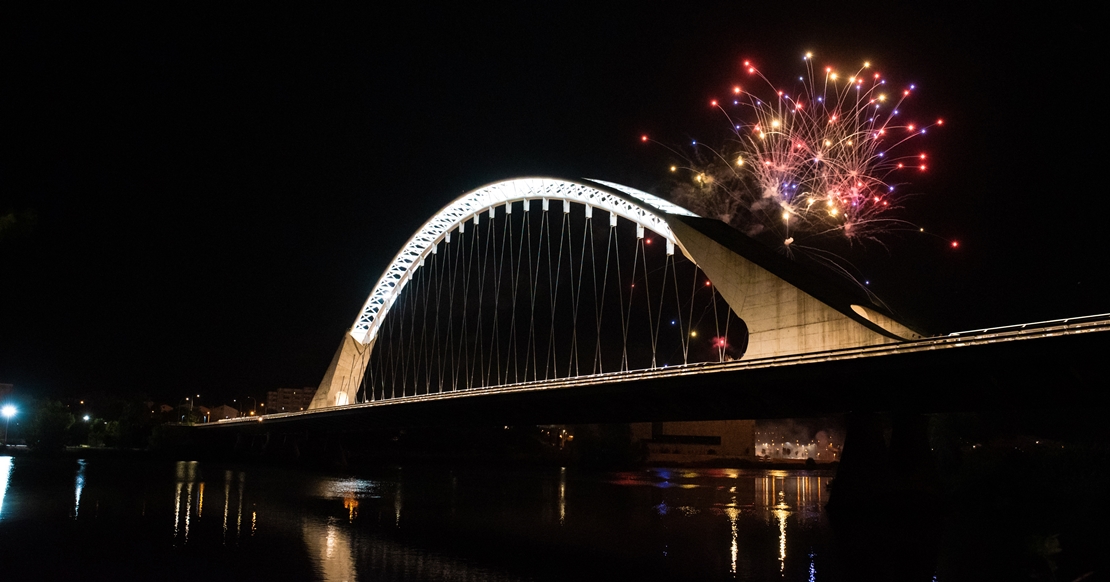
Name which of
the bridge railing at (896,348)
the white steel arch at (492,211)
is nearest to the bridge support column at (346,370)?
the white steel arch at (492,211)

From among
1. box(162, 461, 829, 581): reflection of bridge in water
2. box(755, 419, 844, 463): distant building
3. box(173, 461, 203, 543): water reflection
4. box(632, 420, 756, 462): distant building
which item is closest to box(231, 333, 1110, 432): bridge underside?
box(162, 461, 829, 581): reflection of bridge in water

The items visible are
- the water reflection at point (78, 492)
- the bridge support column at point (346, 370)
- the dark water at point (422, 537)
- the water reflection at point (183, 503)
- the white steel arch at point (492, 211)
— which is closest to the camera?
the dark water at point (422, 537)

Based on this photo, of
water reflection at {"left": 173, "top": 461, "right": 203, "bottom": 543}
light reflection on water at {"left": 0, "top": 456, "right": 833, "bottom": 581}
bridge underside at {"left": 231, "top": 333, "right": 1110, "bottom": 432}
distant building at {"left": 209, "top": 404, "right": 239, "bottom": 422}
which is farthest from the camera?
distant building at {"left": 209, "top": 404, "right": 239, "bottom": 422}

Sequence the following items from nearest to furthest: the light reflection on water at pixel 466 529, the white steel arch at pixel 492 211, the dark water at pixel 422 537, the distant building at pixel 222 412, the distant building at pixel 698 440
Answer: the dark water at pixel 422 537 → the light reflection on water at pixel 466 529 → the white steel arch at pixel 492 211 → the distant building at pixel 698 440 → the distant building at pixel 222 412

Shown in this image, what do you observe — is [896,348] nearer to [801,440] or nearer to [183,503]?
[183,503]

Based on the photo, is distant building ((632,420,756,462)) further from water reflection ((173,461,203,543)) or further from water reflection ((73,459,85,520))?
water reflection ((73,459,85,520))

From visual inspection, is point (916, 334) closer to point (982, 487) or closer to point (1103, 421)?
point (982, 487)

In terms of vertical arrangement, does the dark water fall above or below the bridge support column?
below

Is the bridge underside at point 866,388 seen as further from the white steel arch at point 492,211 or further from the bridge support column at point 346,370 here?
the bridge support column at point 346,370
